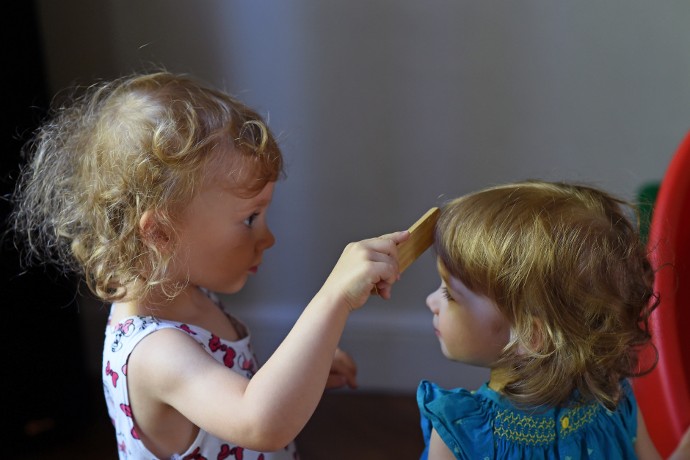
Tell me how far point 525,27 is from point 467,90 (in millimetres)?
157

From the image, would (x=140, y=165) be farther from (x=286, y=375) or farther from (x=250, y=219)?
(x=286, y=375)

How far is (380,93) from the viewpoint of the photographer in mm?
1575

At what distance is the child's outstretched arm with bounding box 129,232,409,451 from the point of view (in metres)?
0.75

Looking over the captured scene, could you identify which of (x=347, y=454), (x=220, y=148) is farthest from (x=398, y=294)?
(x=220, y=148)

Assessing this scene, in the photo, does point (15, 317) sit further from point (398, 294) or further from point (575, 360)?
point (575, 360)

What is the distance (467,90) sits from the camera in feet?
5.07

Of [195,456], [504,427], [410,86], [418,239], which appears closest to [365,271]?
[418,239]

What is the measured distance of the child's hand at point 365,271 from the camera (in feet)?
2.54

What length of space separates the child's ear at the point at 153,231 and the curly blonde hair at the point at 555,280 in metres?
0.32

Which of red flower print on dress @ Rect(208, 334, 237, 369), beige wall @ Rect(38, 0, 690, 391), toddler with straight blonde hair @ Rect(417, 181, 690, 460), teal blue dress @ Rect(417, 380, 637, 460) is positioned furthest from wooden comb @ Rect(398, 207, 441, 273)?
beige wall @ Rect(38, 0, 690, 391)

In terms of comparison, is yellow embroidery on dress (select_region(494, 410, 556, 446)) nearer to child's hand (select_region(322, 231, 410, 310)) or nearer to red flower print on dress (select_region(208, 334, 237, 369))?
child's hand (select_region(322, 231, 410, 310))

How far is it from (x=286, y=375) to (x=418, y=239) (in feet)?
0.68

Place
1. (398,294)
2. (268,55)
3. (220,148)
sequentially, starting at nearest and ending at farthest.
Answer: (220,148)
(268,55)
(398,294)

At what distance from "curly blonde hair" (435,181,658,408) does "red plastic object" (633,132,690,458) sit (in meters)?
0.23
